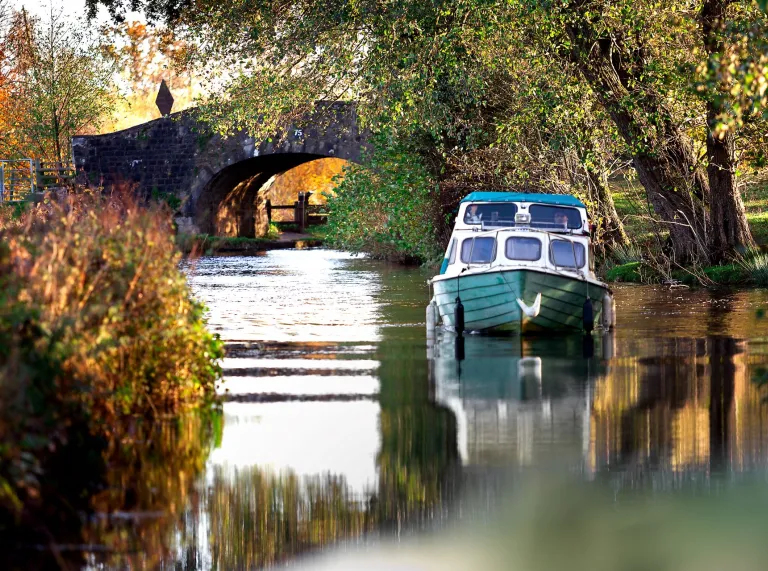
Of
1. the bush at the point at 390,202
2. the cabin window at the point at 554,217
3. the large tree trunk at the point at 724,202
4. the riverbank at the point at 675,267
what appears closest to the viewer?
the cabin window at the point at 554,217

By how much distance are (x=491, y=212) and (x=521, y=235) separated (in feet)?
4.58

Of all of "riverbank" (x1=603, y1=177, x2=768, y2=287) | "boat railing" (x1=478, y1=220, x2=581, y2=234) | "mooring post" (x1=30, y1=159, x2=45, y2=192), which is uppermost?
"mooring post" (x1=30, y1=159, x2=45, y2=192)

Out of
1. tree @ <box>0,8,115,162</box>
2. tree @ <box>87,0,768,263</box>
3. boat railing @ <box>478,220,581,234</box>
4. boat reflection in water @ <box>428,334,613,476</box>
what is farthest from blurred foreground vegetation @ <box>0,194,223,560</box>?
tree @ <box>0,8,115,162</box>

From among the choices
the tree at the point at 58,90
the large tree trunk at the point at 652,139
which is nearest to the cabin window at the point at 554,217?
the large tree trunk at the point at 652,139

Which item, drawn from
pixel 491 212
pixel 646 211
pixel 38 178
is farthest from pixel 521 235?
pixel 38 178

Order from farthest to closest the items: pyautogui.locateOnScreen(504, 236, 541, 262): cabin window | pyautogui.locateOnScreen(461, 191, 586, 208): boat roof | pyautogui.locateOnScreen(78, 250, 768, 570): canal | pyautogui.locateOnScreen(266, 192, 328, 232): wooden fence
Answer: pyautogui.locateOnScreen(266, 192, 328, 232): wooden fence
pyautogui.locateOnScreen(461, 191, 586, 208): boat roof
pyautogui.locateOnScreen(504, 236, 541, 262): cabin window
pyautogui.locateOnScreen(78, 250, 768, 570): canal

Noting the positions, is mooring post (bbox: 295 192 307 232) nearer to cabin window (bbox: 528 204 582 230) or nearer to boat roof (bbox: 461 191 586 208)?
boat roof (bbox: 461 191 586 208)

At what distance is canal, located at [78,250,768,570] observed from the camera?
7.44 metres

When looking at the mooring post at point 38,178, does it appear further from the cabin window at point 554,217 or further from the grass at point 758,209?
the cabin window at point 554,217

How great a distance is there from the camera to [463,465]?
9.45m

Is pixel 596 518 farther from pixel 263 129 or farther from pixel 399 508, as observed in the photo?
pixel 263 129

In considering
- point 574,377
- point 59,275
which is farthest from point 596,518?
point 574,377

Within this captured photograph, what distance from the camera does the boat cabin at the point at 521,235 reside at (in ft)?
64.6

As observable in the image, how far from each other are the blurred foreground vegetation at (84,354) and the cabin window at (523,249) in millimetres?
8096
